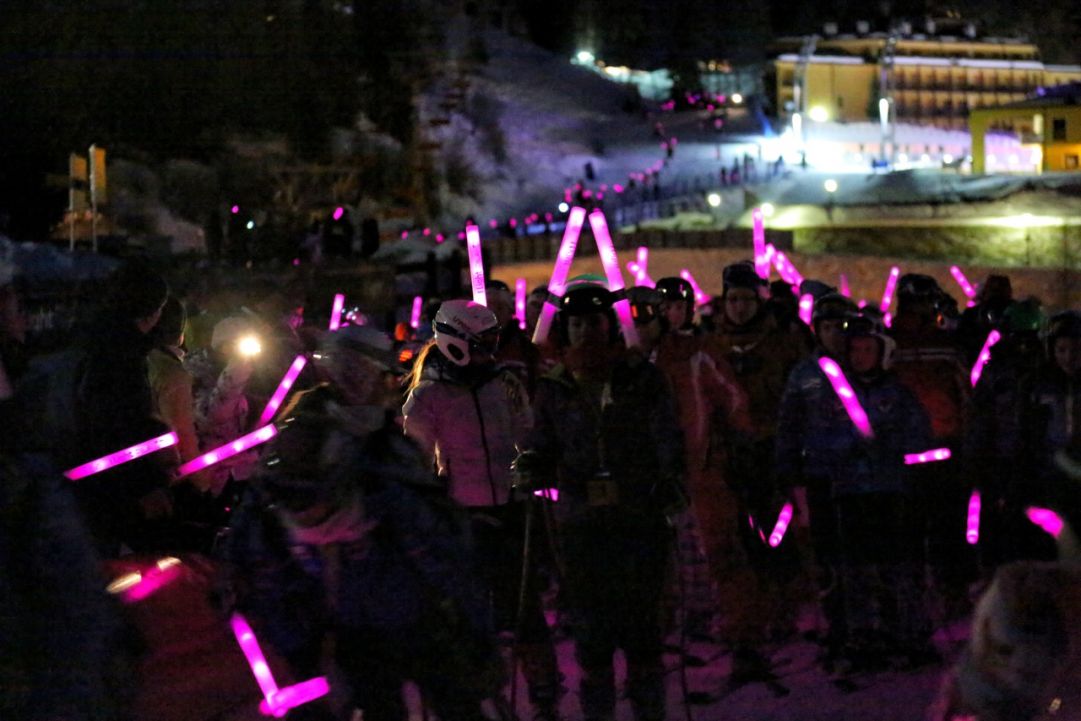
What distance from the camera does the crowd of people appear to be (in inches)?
171

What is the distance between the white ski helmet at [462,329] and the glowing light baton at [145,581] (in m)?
1.73

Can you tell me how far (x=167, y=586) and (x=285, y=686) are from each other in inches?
20.6

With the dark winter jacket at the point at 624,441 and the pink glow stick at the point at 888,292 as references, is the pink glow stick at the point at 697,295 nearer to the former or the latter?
the pink glow stick at the point at 888,292

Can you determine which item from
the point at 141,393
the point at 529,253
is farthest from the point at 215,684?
the point at 529,253

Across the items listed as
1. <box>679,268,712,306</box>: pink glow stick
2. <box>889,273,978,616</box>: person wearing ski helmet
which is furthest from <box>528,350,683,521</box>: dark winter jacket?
<box>679,268,712,306</box>: pink glow stick

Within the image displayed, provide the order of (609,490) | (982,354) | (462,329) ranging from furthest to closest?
(982,354) < (462,329) < (609,490)

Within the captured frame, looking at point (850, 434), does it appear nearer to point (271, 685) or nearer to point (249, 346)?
point (249, 346)

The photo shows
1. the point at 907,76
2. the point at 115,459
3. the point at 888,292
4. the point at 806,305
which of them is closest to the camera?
the point at 115,459

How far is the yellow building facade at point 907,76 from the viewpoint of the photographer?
2564 inches

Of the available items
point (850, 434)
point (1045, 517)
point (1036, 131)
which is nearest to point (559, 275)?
point (850, 434)

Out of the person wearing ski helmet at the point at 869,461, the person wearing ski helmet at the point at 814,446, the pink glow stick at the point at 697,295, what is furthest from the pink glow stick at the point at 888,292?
the person wearing ski helmet at the point at 869,461

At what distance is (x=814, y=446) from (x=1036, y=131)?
45.5 meters

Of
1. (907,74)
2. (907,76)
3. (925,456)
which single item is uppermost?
(907,74)

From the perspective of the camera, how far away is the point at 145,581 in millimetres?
Result: 4633
